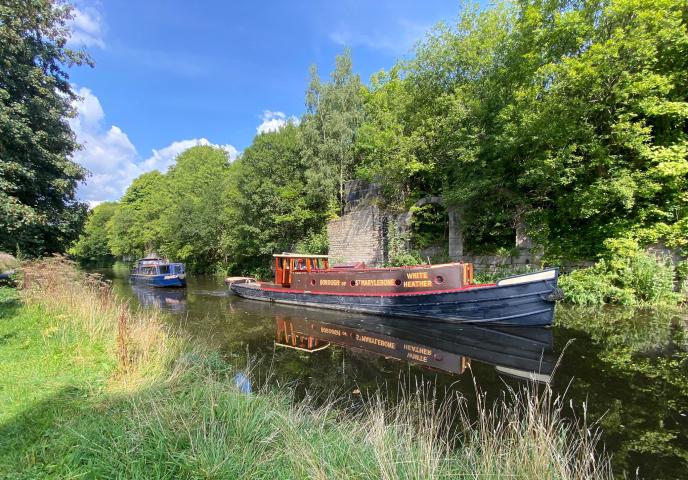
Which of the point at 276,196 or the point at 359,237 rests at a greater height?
the point at 276,196

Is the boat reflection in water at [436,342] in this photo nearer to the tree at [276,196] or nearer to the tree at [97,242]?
the tree at [276,196]

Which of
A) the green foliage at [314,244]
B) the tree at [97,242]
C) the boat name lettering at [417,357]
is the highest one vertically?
the tree at [97,242]

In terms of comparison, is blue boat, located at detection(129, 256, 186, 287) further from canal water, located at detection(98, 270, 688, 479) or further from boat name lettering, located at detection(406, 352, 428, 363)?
boat name lettering, located at detection(406, 352, 428, 363)

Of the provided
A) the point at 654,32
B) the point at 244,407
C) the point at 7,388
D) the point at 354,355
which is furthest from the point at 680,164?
the point at 7,388

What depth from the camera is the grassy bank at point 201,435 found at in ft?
8.43

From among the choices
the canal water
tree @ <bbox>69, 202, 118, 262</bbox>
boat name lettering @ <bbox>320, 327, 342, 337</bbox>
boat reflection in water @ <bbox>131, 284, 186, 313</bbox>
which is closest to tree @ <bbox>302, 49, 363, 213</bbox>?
boat reflection in water @ <bbox>131, 284, 186, 313</bbox>

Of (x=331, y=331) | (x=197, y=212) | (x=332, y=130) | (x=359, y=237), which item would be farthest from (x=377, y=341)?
(x=197, y=212)

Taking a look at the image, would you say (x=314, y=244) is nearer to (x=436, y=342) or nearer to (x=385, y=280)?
(x=385, y=280)

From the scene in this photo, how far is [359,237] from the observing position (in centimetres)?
1955

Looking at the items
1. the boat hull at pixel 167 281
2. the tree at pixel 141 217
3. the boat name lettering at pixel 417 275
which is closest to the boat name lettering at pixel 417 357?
the boat name lettering at pixel 417 275

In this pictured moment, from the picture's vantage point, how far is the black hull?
372 inches

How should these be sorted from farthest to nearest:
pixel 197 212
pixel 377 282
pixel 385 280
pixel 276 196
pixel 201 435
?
pixel 197 212 < pixel 276 196 < pixel 377 282 < pixel 385 280 < pixel 201 435

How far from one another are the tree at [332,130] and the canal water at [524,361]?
36.5 ft

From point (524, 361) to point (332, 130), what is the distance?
1730 cm
